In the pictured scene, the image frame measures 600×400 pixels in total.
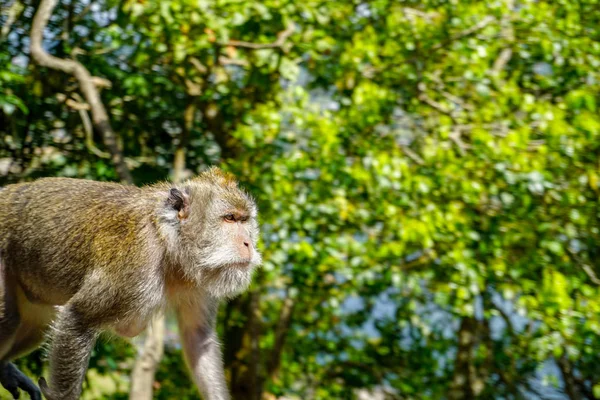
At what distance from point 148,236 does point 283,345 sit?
512 centimetres

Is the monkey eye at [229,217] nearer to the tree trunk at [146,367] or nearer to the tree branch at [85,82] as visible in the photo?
the tree branch at [85,82]

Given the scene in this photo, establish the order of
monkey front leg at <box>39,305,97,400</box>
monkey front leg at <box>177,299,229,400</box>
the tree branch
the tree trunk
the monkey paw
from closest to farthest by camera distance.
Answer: monkey front leg at <box>39,305,97,400</box>, monkey front leg at <box>177,299,229,400</box>, the monkey paw, the tree branch, the tree trunk

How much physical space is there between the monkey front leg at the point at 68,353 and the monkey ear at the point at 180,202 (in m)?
0.81

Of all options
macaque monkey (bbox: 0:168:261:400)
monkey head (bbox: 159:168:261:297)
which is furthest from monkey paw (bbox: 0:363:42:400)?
monkey head (bbox: 159:168:261:297)

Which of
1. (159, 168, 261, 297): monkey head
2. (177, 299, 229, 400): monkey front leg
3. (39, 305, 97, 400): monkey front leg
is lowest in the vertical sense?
(177, 299, 229, 400): monkey front leg

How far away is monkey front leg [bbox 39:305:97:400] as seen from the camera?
523 centimetres

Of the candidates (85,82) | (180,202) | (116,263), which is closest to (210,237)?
(180,202)

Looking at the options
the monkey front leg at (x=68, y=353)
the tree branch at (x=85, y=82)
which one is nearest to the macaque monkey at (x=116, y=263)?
the monkey front leg at (x=68, y=353)

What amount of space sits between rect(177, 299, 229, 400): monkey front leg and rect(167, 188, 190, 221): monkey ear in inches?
24.6

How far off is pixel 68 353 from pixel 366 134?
4198 mm

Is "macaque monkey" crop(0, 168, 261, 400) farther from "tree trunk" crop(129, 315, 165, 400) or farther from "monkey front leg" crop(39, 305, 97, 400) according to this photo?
"tree trunk" crop(129, 315, 165, 400)

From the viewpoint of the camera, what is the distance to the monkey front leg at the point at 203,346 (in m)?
5.63

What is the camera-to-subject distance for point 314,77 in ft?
30.3

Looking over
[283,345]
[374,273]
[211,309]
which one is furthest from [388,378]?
[211,309]
